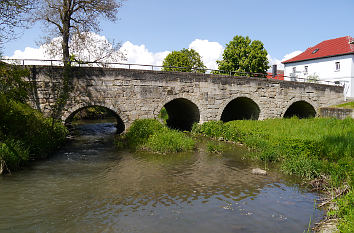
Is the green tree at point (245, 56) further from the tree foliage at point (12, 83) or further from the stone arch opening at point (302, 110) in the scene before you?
the tree foliage at point (12, 83)

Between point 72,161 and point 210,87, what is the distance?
10380 mm

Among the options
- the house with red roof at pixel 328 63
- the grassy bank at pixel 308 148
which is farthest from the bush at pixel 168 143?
the house with red roof at pixel 328 63

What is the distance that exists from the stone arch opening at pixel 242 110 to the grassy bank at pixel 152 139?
8.58 m

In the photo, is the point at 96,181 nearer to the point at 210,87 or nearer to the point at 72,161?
the point at 72,161

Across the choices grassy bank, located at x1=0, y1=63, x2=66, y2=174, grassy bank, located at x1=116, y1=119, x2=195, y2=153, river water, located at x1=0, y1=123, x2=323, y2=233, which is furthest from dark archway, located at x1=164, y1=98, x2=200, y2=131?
grassy bank, located at x1=0, y1=63, x2=66, y2=174

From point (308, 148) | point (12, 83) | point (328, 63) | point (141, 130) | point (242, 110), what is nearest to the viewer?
point (308, 148)

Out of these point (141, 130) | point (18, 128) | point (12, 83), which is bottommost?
point (141, 130)

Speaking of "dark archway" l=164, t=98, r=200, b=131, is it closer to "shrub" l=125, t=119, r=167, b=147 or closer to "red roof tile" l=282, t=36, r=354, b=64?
"shrub" l=125, t=119, r=167, b=147

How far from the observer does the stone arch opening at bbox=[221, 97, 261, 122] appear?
21.5 metres

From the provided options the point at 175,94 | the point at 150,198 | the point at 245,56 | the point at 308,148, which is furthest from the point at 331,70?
the point at 150,198

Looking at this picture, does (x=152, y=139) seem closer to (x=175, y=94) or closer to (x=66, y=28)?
(x=175, y=94)

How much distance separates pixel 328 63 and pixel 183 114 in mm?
25121

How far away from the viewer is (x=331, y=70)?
118 feet

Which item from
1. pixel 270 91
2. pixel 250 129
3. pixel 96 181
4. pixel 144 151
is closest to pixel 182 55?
pixel 270 91
